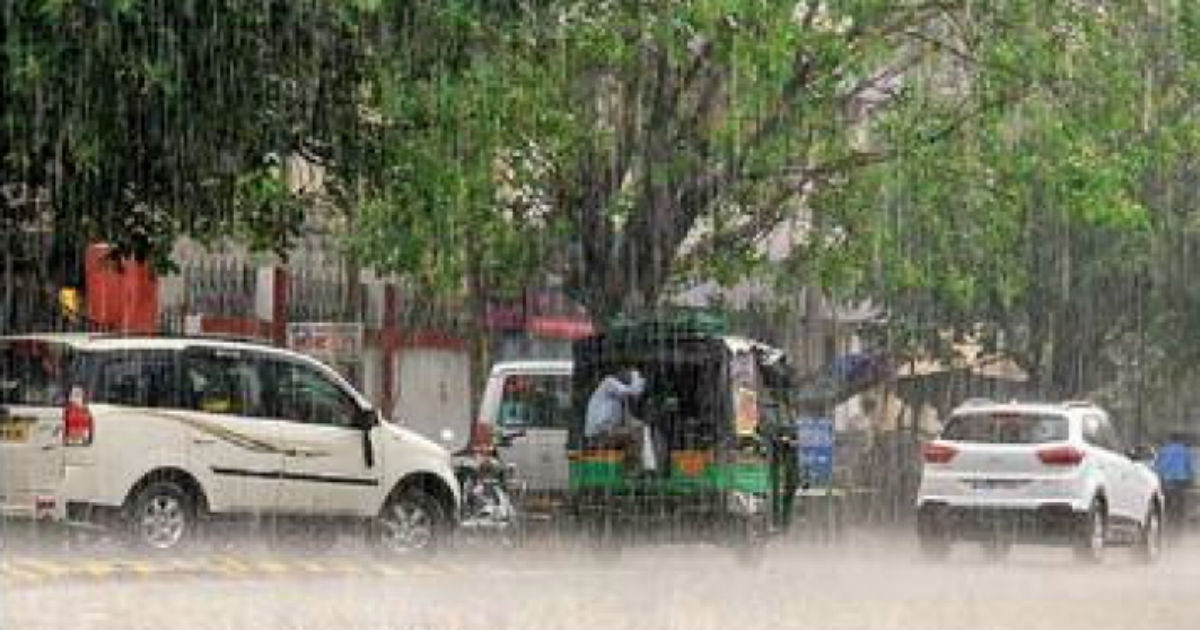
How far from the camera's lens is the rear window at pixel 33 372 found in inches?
687

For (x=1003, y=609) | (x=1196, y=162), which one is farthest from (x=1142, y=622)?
(x=1196, y=162)

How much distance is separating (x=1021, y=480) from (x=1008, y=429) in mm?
548

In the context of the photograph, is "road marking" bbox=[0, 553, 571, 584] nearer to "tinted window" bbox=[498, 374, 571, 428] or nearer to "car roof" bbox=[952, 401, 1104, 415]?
"tinted window" bbox=[498, 374, 571, 428]

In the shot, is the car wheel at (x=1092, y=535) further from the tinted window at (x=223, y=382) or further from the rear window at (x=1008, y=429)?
the tinted window at (x=223, y=382)

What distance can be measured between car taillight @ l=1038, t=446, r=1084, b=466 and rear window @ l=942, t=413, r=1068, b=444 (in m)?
0.13

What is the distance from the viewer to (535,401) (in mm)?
22844

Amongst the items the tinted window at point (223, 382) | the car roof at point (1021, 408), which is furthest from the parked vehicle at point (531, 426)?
the tinted window at point (223, 382)

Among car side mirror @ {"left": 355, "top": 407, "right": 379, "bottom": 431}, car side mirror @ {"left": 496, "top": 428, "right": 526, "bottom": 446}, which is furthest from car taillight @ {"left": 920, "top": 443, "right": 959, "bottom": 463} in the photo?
car side mirror @ {"left": 355, "top": 407, "right": 379, "bottom": 431}

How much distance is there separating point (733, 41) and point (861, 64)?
3299mm

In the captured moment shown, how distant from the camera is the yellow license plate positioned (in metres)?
17.5

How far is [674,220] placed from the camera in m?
26.3

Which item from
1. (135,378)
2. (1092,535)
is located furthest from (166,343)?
(1092,535)

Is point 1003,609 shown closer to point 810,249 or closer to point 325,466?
point 325,466

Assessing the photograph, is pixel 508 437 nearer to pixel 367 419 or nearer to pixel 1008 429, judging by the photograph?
pixel 367 419
